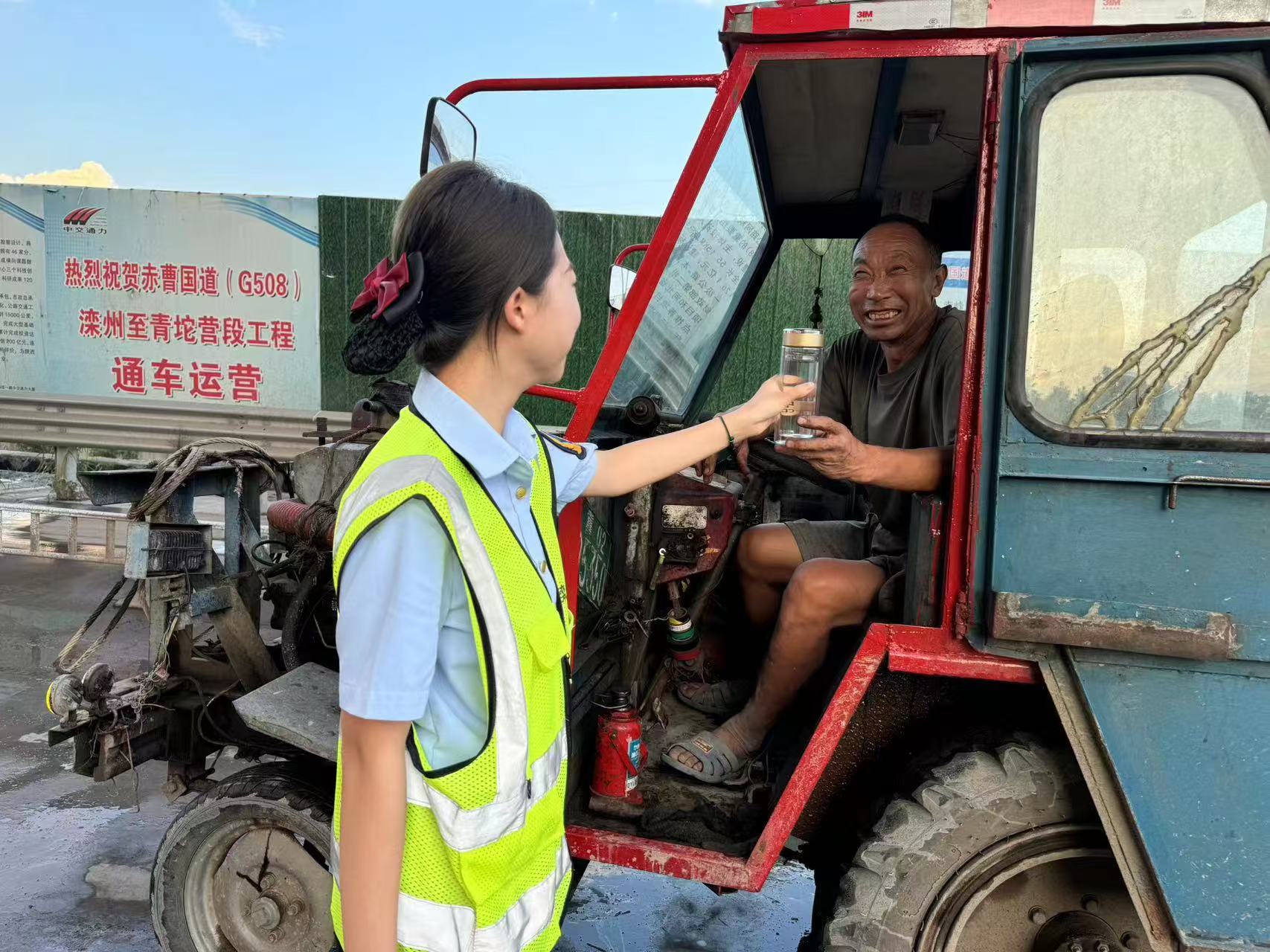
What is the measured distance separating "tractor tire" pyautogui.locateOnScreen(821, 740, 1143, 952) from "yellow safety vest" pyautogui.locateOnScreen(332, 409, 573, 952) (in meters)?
0.90

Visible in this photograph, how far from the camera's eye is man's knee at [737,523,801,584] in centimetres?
271

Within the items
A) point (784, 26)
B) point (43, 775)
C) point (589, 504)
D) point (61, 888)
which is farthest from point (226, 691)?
point (784, 26)

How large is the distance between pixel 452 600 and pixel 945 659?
108cm

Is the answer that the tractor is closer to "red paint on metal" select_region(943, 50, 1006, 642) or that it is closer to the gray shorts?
"red paint on metal" select_region(943, 50, 1006, 642)

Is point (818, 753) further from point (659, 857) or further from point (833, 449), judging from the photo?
point (833, 449)

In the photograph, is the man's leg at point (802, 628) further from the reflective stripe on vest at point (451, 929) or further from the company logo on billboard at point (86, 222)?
→ the company logo on billboard at point (86, 222)

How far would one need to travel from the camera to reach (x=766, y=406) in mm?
1928

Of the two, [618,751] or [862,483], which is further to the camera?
[862,483]

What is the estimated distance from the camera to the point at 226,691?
2838 mm

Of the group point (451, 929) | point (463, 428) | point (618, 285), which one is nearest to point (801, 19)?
→ point (618, 285)

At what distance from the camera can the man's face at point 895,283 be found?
8.51 feet

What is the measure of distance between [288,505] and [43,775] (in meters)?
2.29

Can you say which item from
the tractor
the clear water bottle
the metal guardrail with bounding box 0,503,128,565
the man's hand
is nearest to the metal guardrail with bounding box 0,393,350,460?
the metal guardrail with bounding box 0,503,128,565

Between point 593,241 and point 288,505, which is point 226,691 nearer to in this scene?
point 288,505
